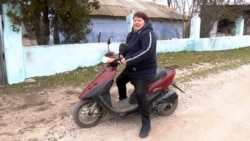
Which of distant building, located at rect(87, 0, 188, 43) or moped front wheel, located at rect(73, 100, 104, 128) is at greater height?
distant building, located at rect(87, 0, 188, 43)

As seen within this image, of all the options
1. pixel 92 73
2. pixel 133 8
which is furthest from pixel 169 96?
pixel 133 8

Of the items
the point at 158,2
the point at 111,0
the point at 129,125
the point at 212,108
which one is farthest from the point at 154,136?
the point at 158,2

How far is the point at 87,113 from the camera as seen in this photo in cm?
435

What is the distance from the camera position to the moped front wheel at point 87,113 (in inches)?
168

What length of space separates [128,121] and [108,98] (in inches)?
24.8

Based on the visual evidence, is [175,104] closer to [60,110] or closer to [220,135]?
[220,135]

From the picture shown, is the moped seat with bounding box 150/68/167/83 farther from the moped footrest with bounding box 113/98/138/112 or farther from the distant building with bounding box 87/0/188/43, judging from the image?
the distant building with bounding box 87/0/188/43

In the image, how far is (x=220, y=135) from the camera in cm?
429

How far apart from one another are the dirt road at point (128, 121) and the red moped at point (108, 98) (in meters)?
0.20

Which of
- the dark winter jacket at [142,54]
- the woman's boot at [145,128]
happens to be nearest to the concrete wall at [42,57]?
the dark winter jacket at [142,54]

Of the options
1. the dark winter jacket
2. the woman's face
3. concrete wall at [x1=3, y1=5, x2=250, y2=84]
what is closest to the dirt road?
the dark winter jacket

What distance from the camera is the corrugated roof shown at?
14.8 metres

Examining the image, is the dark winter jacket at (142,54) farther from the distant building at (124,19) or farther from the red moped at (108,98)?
the distant building at (124,19)

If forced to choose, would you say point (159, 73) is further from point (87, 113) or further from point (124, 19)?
point (124, 19)
